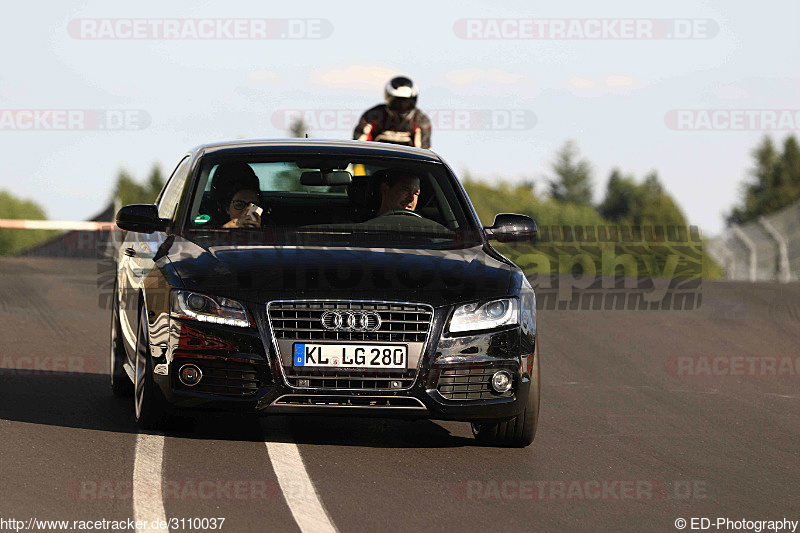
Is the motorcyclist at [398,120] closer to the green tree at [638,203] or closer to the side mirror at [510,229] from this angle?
the side mirror at [510,229]

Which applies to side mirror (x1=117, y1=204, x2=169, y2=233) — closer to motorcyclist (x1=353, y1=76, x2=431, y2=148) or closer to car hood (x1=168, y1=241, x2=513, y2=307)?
car hood (x1=168, y1=241, x2=513, y2=307)

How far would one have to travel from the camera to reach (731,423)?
28.7 ft

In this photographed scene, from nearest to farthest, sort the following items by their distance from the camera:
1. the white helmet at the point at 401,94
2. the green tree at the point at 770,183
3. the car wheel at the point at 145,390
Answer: the car wheel at the point at 145,390
the white helmet at the point at 401,94
the green tree at the point at 770,183

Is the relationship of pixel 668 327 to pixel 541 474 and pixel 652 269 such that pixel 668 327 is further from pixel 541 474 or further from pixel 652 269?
pixel 652 269

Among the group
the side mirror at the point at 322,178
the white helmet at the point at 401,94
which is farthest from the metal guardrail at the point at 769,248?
the side mirror at the point at 322,178

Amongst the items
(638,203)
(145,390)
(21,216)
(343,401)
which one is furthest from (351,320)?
(21,216)

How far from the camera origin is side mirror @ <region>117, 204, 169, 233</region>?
7785 millimetres

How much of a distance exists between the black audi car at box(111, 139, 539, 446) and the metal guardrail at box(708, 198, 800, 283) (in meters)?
18.7

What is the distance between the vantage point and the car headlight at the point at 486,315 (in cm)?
670

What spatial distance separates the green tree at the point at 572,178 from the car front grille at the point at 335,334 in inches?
6661

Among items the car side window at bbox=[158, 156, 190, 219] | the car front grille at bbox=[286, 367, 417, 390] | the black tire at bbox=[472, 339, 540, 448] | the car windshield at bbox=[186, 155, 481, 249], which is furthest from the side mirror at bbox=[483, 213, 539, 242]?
the car side window at bbox=[158, 156, 190, 219]

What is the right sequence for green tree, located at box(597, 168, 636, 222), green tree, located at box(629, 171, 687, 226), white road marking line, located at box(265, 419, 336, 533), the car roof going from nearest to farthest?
white road marking line, located at box(265, 419, 336, 533)
the car roof
green tree, located at box(629, 171, 687, 226)
green tree, located at box(597, 168, 636, 222)

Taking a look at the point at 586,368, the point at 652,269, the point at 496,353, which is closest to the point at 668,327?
the point at 586,368

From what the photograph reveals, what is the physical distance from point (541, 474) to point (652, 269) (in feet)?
450
